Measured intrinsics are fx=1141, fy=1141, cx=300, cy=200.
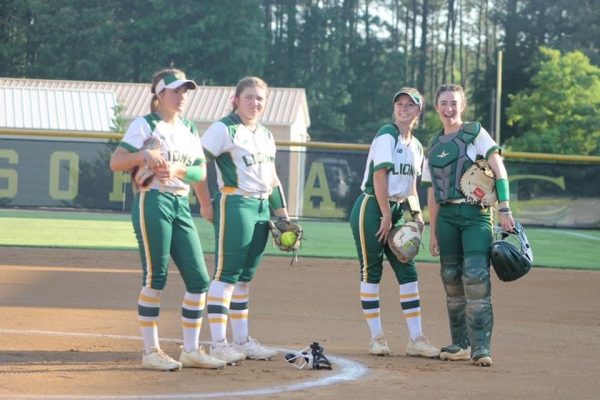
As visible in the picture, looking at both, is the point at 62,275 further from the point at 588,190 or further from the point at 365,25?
the point at 365,25

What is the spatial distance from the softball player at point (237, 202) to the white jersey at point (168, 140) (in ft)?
0.97

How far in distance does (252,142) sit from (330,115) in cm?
5793

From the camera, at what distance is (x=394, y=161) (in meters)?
8.45

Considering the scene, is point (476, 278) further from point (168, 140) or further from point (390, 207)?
point (168, 140)

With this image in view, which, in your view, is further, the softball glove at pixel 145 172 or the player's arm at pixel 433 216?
the player's arm at pixel 433 216

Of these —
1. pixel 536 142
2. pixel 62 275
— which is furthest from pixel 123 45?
pixel 62 275

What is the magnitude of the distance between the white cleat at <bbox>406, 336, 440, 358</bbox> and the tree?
118 feet

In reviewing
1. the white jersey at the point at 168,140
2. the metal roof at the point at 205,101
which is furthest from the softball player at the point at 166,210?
the metal roof at the point at 205,101

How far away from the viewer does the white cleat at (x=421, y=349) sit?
334 inches

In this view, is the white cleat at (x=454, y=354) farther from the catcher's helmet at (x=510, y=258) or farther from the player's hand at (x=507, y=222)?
the player's hand at (x=507, y=222)

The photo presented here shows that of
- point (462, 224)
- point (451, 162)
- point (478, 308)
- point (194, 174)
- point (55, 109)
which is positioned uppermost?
point (55, 109)

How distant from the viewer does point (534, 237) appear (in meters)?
21.5

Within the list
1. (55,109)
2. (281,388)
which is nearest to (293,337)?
(281,388)

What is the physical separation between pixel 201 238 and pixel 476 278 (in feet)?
36.2
